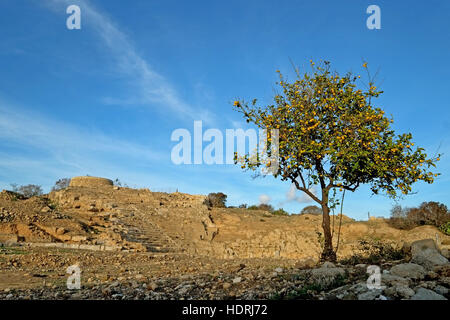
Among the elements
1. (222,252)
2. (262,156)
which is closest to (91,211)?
(222,252)

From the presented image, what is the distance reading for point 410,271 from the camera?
20.7 feet

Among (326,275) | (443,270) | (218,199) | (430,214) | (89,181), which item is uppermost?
(89,181)

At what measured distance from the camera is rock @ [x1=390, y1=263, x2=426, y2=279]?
20.3 feet

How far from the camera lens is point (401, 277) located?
19.6ft

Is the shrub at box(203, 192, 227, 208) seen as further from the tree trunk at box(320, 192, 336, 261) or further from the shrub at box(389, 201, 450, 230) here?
the tree trunk at box(320, 192, 336, 261)

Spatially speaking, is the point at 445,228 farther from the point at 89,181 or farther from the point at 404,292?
the point at 89,181

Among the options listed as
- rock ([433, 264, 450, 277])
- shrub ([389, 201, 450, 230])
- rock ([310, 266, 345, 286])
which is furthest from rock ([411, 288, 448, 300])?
shrub ([389, 201, 450, 230])

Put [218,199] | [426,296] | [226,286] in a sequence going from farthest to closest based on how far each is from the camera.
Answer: [218,199], [226,286], [426,296]

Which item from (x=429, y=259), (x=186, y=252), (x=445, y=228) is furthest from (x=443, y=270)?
(x=445, y=228)

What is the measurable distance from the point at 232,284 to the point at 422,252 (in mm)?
4128

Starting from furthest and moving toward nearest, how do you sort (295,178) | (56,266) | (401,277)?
(56,266), (295,178), (401,277)

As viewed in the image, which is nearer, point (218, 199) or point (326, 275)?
point (326, 275)

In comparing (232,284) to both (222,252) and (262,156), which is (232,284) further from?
(222,252)

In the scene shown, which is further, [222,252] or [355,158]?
[222,252]
